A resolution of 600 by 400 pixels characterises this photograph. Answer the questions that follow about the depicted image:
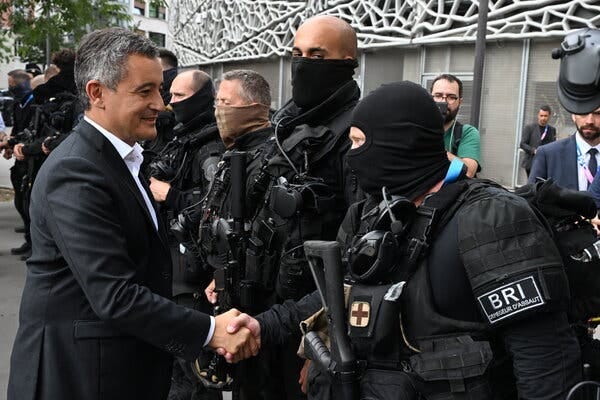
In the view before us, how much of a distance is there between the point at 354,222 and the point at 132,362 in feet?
2.82

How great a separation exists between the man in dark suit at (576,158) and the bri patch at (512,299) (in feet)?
7.74

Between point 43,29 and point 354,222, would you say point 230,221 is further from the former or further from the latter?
point 43,29

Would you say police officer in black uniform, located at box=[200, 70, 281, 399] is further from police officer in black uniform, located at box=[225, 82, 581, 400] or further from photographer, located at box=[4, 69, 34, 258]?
photographer, located at box=[4, 69, 34, 258]

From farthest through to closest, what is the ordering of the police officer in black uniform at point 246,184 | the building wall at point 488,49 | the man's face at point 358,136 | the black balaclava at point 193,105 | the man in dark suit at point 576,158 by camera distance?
the building wall at point 488,49 → the black balaclava at point 193,105 → the man in dark suit at point 576,158 → the police officer in black uniform at point 246,184 → the man's face at point 358,136

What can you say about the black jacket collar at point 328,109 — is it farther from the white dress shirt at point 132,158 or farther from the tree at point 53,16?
the tree at point 53,16

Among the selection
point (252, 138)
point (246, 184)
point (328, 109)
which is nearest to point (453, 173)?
point (328, 109)

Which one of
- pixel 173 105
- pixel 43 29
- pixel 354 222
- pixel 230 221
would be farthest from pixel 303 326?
pixel 43 29

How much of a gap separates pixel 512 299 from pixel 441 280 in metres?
0.20

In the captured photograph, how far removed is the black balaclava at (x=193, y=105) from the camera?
4.50 meters

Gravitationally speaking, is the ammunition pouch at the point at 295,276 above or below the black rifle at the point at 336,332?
below

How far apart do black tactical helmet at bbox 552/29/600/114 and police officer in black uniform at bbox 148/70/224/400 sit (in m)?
2.29

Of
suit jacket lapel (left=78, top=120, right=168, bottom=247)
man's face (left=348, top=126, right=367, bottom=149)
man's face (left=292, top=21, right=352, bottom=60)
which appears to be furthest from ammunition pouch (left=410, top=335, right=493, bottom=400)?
man's face (left=292, top=21, right=352, bottom=60)

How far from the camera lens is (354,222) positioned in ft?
7.38

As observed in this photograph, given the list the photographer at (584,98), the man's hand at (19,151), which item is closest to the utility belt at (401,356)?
the photographer at (584,98)
